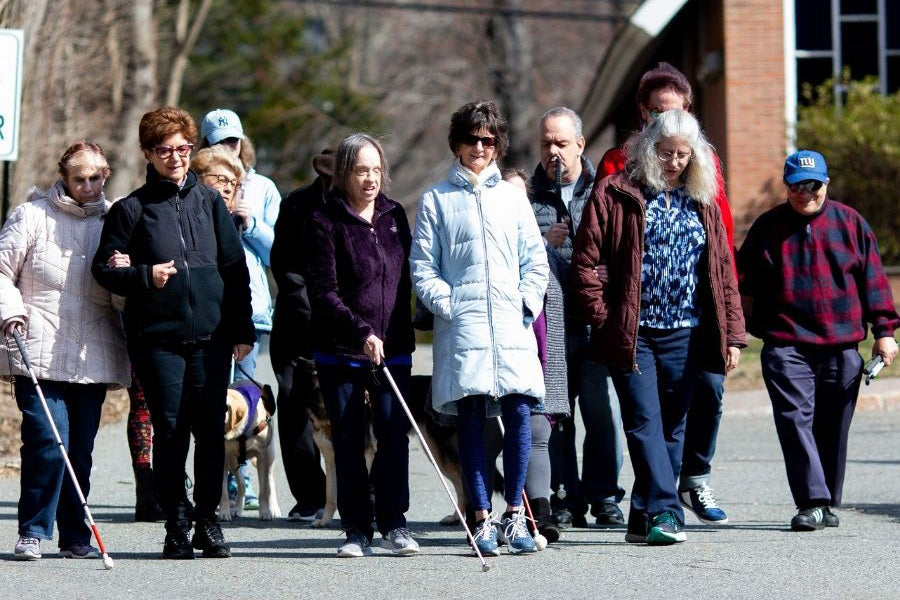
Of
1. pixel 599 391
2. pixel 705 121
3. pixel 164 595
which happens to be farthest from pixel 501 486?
pixel 705 121

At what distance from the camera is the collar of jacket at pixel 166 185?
7262 mm

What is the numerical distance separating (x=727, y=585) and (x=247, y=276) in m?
2.49

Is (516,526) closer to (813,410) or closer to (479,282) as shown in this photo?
(479,282)

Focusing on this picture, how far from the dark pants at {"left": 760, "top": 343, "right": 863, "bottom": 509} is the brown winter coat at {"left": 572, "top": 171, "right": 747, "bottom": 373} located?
0.54 m

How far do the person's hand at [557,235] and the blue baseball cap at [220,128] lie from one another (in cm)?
189

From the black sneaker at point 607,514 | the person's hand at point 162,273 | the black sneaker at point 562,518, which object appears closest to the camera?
the person's hand at point 162,273

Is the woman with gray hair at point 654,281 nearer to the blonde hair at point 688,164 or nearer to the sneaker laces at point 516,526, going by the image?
the blonde hair at point 688,164

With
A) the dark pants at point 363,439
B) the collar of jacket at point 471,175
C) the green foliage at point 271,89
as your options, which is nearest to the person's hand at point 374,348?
the dark pants at point 363,439

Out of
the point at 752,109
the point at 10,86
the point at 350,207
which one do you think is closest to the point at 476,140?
the point at 350,207

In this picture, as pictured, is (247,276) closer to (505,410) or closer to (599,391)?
(505,410)

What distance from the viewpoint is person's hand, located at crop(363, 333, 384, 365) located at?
7.14m

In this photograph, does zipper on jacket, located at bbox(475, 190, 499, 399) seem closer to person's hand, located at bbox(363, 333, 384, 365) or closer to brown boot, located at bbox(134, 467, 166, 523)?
person's hand, located at bbox(363, 333, 384, 365)

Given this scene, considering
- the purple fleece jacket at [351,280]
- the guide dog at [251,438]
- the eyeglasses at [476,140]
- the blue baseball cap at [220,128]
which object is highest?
the blue baseball cap at [220,128]

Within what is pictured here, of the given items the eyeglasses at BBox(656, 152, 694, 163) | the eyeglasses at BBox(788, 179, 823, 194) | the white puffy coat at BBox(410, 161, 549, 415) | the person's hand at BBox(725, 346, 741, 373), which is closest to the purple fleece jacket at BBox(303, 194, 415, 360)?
the white puffy coat at BBox(410, 161, 549, 415)
